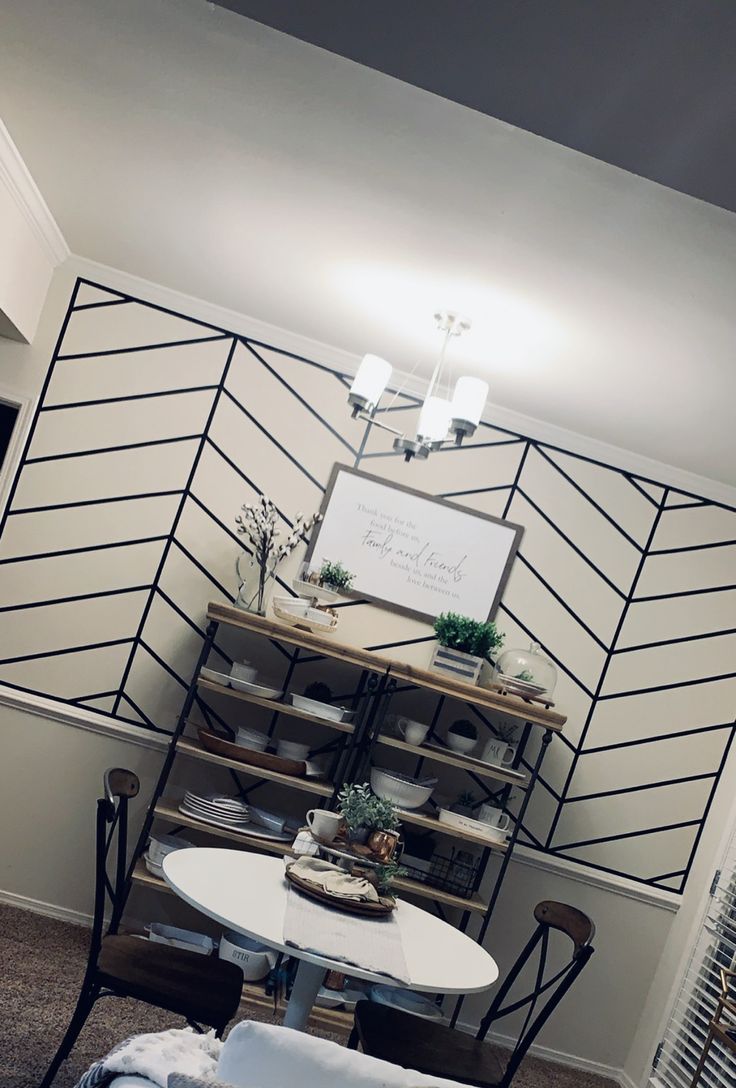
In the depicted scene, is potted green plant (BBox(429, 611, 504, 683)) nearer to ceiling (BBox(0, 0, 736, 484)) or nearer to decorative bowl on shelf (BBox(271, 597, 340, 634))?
decorative bowl on shelf (BBox(271, 597, 340, 634))

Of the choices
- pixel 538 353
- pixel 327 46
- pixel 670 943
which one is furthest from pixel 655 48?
pixel 670 943

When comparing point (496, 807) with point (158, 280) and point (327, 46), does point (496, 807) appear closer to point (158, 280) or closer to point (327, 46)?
point (158, 280)

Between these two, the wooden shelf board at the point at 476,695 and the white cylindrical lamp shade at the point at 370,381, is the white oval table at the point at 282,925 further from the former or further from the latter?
the white cylindrical lamp shade at the point at 370,381

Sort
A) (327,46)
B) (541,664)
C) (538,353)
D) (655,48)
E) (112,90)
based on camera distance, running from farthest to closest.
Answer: (541,664) < (538,353) < (112,90) < (327,46) < (655,48)

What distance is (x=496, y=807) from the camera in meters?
4.12

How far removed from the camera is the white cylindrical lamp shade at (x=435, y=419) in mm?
3318

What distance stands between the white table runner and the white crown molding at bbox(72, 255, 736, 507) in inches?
94.0

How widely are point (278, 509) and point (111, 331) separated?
1.06 m

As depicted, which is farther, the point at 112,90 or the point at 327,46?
the point at 112,90

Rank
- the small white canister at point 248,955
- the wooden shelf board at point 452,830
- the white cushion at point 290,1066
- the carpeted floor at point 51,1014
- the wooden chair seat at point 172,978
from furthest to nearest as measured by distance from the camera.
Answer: the wooden shelf board at point 452,830 → the small white canister at point 248,955 → the carpeted floor at point 51,1014 → the wooden chair seat at point 172,978 → the white cushion at point 290,1066

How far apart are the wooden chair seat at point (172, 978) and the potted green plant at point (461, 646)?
1598 mm

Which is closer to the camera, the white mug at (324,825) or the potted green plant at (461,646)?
the white mug at (324,825)

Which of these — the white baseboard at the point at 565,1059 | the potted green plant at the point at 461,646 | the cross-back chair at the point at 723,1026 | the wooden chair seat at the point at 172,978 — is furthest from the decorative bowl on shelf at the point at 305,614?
the cross-back chair at the point at 723,1026

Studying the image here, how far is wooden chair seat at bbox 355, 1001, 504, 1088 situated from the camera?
262cm
